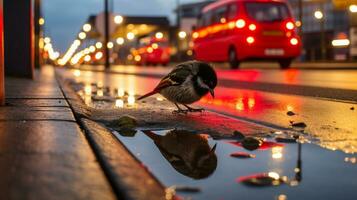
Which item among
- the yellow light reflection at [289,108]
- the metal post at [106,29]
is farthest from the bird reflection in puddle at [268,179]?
the metal post at [106,29]

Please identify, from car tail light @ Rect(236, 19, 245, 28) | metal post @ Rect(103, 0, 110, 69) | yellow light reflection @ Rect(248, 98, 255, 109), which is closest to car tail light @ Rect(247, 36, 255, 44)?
car tail light @ Rect(236, 19, 245, 28)

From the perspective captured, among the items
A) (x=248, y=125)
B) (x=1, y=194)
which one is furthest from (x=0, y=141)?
(x=248, y=125)

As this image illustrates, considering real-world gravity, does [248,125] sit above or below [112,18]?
below

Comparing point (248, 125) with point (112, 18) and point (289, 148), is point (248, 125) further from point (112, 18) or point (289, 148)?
point (112, 18)

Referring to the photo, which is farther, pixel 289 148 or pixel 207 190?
pixel 289 148

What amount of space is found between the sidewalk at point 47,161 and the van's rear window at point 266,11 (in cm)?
1482

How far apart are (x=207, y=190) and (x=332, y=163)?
34.1 inches

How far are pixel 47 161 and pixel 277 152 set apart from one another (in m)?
1.28

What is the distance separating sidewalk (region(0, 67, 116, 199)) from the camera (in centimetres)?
193

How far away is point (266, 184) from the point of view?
231 centimetres

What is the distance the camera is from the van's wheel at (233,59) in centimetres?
1834

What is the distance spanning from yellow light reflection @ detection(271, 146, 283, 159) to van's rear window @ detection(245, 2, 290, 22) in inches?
596

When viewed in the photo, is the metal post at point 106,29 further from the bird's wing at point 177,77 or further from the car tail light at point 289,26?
the bird's wing at point 177,77

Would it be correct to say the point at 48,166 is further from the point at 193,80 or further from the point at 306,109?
the point at 306,109
